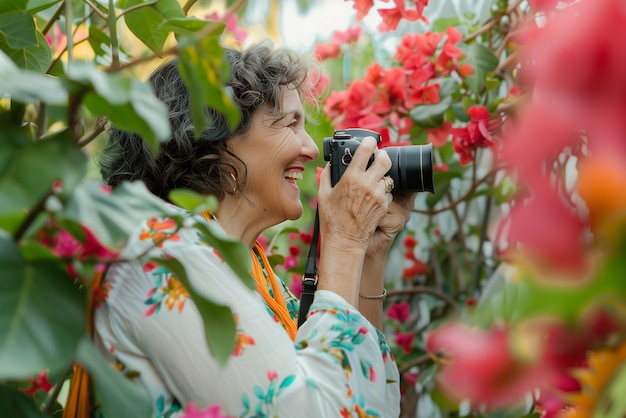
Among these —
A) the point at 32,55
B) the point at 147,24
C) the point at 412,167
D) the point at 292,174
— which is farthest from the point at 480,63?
the point at 32,55

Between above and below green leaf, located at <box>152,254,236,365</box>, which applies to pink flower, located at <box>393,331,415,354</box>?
below

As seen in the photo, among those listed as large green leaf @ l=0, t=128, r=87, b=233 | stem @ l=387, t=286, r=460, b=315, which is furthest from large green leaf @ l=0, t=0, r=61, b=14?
stem @ l=387, t=286, r=460, b=315

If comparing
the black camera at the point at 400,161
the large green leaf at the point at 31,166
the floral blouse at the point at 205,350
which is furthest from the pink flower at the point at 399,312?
the large green leaf at the point at 31,166

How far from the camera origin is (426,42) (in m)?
1.81

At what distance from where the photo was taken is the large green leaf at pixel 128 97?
48cm

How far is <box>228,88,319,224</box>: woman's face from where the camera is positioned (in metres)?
1.39

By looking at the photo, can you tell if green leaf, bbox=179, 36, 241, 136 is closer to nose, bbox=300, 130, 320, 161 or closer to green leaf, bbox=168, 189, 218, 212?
green leaf, bbox=168, 189, 218, 212

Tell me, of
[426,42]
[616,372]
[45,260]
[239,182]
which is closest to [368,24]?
[426,42]

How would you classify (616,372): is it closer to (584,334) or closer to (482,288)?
(584,334)

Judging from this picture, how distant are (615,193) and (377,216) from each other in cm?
110

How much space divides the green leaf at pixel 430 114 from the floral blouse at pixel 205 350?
2.77 ft

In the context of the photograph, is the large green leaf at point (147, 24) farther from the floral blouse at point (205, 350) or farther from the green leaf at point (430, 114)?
the green leaf at point (430, 114)

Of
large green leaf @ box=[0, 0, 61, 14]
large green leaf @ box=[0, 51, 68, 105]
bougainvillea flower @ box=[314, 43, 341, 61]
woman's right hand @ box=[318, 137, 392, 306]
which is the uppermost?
large green leaf @ box=[0, 51, 68, 105]

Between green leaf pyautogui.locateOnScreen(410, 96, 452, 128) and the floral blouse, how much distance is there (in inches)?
33.2
